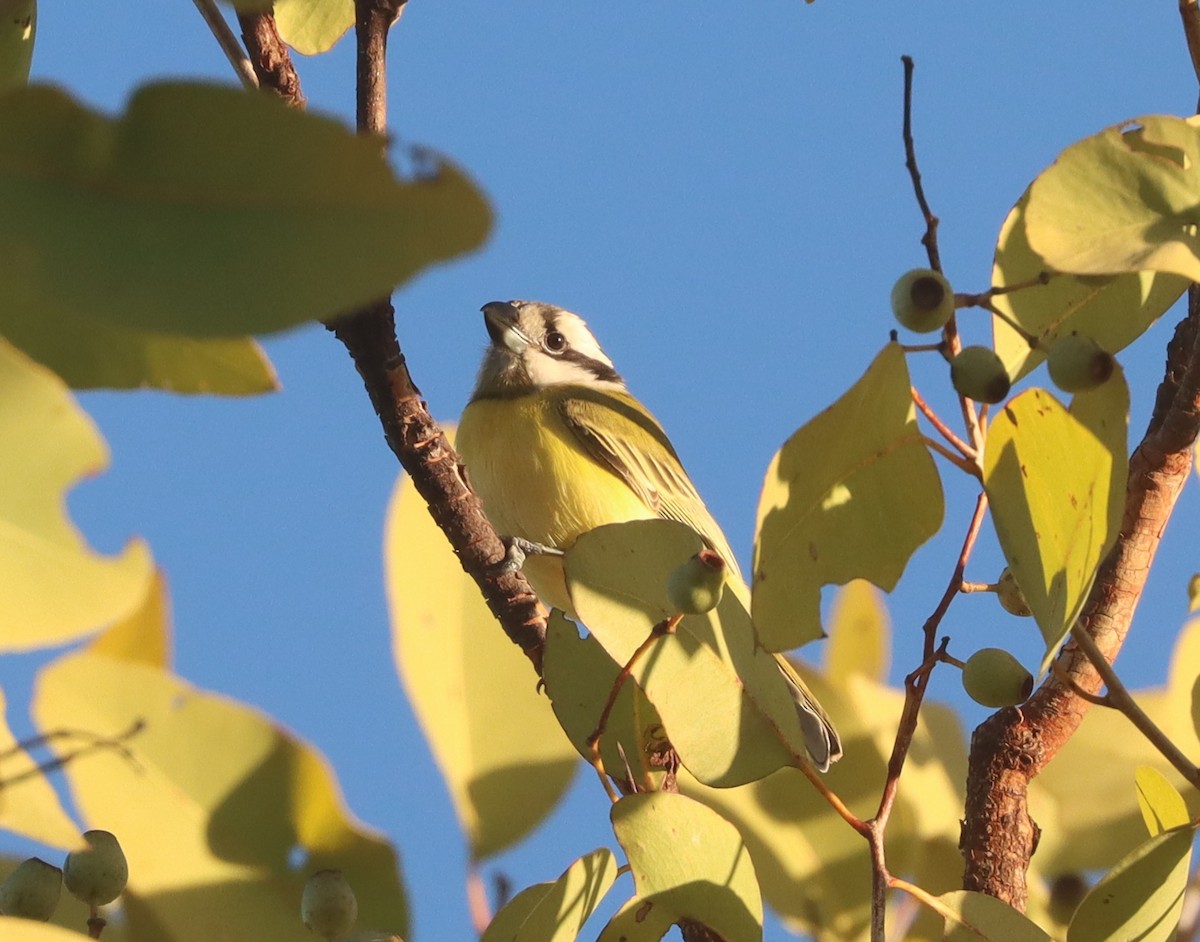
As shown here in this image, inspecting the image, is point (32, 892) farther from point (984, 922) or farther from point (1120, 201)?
point (1120, 201)

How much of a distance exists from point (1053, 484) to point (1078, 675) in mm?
1001

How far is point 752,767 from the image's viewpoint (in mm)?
1796

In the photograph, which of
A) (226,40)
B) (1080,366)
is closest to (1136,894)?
(1080,366)

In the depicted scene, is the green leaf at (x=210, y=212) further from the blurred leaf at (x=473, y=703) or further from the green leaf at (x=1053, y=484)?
the blurred leaf at (x=473, y=703)

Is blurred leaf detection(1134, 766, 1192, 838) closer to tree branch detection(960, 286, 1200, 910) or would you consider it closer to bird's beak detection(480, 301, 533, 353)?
tree branch detection(960, 286, 1200, 910)

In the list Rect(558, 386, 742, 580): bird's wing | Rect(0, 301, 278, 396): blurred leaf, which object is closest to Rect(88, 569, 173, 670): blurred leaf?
Rect(0, 301, 278, 396): blurred leaf

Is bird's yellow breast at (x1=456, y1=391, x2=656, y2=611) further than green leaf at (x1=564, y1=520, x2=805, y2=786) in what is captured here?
Yes

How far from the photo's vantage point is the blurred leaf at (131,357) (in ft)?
3.78

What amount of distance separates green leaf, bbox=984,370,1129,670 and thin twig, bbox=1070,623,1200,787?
5cm

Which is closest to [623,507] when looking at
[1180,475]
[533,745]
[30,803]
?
[1180,475]

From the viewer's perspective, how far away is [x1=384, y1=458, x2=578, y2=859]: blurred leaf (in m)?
1.91

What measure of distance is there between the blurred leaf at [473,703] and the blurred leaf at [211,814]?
238 millimetres

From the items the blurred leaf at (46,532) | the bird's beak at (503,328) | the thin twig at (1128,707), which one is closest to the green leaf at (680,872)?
the thin twig at (1128,707)

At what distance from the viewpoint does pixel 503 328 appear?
5445mm
